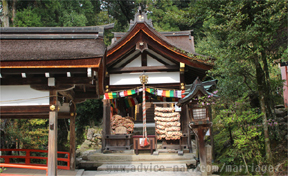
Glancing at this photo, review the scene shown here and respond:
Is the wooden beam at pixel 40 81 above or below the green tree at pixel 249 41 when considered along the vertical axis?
below

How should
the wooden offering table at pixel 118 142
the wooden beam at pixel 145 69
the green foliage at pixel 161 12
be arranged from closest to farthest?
the wooden offering table at pixel 118 142 < the wooden beam at pixel 145 69 < the green foliage at pixel 161 12

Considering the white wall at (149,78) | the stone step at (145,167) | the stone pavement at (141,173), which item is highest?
the white wall at (149,78)

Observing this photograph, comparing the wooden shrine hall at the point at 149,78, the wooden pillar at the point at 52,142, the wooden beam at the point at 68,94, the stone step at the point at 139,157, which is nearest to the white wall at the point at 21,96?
the wooden pillar at the point at 52,142

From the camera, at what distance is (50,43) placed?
6.70 m

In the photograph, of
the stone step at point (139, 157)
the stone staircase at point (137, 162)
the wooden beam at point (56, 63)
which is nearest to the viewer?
the wooden beam at point (56, 63)

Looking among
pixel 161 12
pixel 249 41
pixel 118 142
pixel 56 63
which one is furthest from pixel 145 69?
pixel 161 12

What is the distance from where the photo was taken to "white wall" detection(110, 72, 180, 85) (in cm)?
1209

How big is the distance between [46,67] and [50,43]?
106 centimetres

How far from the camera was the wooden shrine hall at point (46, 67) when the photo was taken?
19.7ft

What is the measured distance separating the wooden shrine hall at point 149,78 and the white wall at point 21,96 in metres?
5.07

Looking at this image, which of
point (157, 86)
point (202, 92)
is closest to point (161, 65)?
point (157, 86)

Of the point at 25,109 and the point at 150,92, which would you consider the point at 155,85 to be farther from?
the point at 25,109

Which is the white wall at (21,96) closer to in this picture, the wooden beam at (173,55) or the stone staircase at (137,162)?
the stone staircase at (137,162)

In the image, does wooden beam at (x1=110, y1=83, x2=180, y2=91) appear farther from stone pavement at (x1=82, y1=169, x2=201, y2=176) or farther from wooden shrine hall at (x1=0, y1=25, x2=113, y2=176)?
wooden shrine hall at (x1=0, y1=25, x2=113, y2=176)
